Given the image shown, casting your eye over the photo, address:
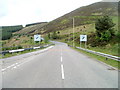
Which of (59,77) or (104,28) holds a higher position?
(104,28)

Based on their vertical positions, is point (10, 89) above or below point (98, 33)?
below

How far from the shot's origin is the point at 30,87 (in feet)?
19.9

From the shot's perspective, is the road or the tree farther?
the tree

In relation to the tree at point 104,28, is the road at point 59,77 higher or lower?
lower

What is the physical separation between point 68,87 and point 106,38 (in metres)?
37.3

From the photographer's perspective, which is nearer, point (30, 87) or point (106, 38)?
point (30, 87)

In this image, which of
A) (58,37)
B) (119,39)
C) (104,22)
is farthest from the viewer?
(58,37)

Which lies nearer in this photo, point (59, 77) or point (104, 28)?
point (59, 77)

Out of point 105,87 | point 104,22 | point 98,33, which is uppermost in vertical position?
point 104,22

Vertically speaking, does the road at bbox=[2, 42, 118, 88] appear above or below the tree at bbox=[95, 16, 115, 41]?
below

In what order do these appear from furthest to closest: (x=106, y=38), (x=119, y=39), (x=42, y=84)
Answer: (x=106, y=38) < (x=119, y=39) < (x=42, y=84)

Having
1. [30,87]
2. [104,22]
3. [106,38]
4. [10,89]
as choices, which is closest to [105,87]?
[30,87]

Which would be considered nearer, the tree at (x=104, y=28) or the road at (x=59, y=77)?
the road at (x=59, y=77)

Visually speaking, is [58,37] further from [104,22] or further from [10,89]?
[10,89]
